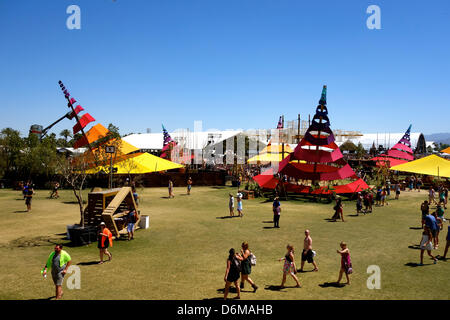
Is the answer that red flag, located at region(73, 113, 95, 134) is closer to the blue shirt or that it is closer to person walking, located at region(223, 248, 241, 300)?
person walking, located at region(223, 248, 241, 300)

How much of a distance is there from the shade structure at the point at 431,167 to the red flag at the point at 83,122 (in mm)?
28923

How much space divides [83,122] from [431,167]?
31027mm

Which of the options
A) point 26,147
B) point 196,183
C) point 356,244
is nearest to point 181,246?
point 356,244

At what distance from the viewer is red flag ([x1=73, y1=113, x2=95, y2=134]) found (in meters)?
29.4

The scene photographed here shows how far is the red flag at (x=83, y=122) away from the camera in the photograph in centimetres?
2941

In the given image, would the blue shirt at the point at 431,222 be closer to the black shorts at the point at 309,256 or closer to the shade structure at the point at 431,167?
the black shorts at the point at 309,256

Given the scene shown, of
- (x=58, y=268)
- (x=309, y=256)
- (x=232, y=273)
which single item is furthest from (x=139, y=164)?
(x=232, y=273)

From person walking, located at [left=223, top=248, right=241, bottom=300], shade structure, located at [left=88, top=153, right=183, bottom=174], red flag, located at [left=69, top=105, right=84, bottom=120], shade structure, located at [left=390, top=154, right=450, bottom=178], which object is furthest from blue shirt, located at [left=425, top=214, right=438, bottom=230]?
red flag, located at [left=69, top=105, right=84, bottom=120]

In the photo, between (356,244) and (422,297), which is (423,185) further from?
(422,297)

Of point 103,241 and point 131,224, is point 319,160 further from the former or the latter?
point 103,241

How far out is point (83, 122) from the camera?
2970cm

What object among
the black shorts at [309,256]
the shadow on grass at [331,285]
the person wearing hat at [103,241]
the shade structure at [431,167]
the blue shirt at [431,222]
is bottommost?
the shadow on grass at [331,285]
